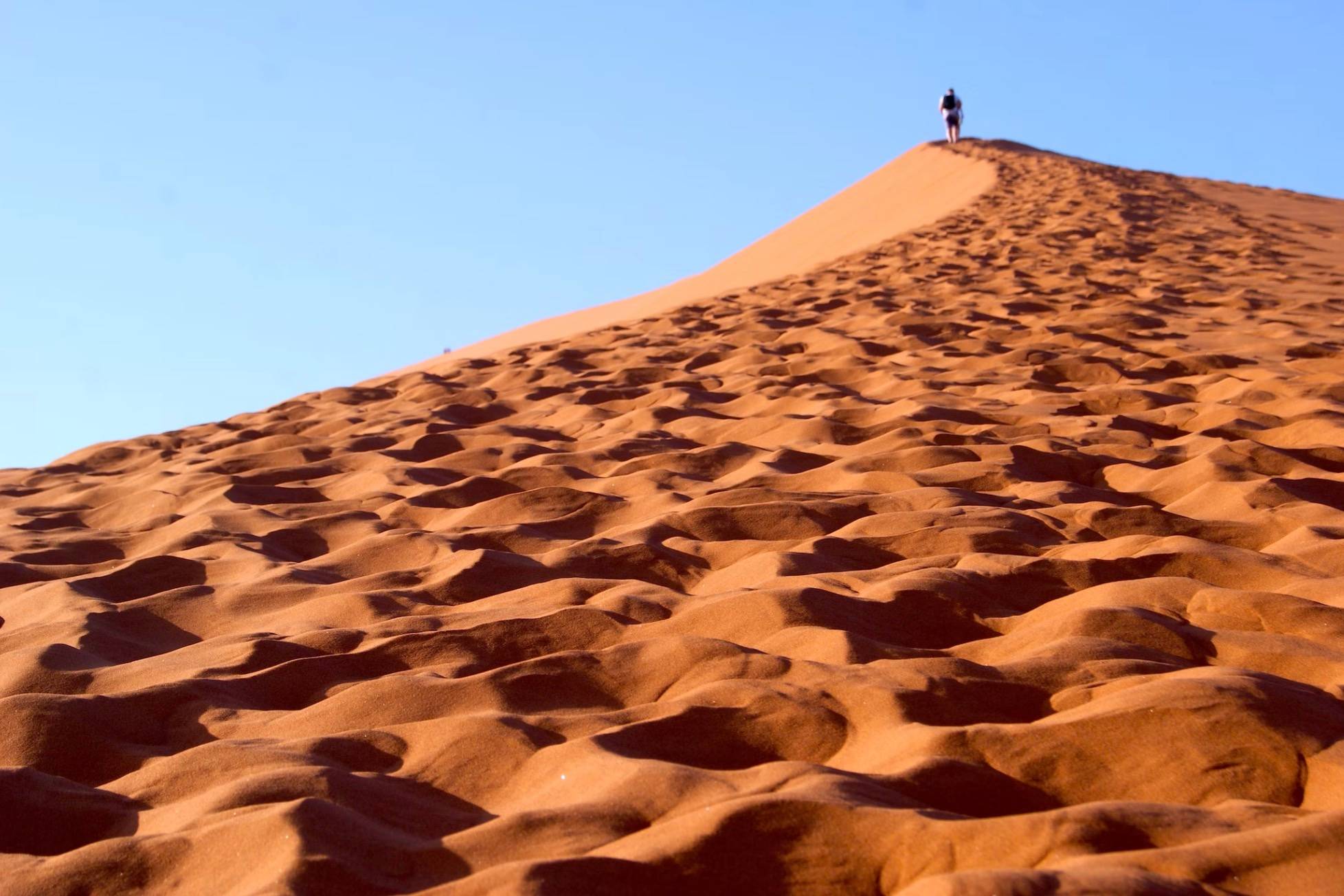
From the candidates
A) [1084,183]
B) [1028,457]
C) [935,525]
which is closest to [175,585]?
[935,525]

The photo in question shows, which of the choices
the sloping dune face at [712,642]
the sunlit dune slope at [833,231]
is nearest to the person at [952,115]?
the sunlit dune slope at [833,231]

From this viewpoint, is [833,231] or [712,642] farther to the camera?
[833,231]

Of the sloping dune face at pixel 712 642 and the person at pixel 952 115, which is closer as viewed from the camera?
the sloping dune face at pixel 712 642

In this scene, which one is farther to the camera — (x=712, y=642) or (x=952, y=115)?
(x=952, y=115)

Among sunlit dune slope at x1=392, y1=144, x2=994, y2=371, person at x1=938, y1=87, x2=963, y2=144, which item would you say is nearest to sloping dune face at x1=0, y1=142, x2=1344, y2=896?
sunlit dune slope at x1=392, y1=144, x2=994, y2=371

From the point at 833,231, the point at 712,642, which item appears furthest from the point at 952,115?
the point at 712,642

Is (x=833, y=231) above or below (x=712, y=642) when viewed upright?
above

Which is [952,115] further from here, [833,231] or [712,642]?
[712,642]

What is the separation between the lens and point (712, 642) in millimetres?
2480

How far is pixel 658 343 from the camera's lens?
275 inches

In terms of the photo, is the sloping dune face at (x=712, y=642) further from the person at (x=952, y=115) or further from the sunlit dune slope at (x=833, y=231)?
the person at (x=952, y=115)

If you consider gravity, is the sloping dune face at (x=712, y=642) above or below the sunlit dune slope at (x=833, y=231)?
below

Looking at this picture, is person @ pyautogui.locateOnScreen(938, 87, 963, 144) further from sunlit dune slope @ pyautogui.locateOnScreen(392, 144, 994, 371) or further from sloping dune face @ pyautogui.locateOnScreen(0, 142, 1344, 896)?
sloping dune face @ pyautogui.locateOnScreen(0, 142, 1344, 896)

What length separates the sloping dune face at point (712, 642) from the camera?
1.75 metres
